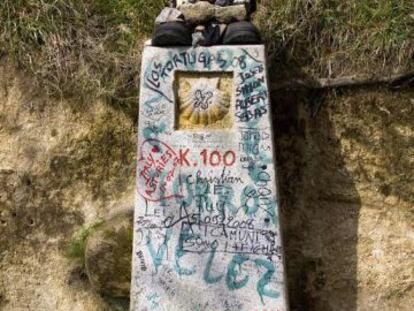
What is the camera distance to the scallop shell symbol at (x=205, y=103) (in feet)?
12.0

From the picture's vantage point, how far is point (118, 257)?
4000 mm

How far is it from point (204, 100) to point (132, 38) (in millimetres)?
1134

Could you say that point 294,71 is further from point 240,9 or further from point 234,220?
point 234,220

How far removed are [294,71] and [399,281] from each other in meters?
1.47

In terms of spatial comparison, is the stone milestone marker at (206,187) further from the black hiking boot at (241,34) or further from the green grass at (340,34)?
the green grass at (340,34)

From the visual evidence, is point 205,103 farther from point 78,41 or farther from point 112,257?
point 78,41

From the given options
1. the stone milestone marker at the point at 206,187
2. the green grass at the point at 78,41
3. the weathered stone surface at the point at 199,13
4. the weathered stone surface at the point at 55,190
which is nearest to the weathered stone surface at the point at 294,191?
the weathered stone surface at the point at 55,190

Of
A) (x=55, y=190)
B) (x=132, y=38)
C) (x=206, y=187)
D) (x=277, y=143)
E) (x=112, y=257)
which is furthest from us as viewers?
→ (x=132, y=38)

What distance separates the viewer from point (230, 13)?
3.76 m

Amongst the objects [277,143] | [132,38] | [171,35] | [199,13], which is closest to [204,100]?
[171,35]

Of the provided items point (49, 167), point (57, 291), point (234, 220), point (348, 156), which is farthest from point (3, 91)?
point (348, 156)

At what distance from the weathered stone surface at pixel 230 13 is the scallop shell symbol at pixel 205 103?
365mm

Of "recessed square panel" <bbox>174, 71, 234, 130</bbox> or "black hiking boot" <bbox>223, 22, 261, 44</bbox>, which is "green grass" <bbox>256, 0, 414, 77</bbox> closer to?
"black hiking boot" <bbox>223, 22, 261, 44</bbox>

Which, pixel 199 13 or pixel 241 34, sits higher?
pixel 199 13
